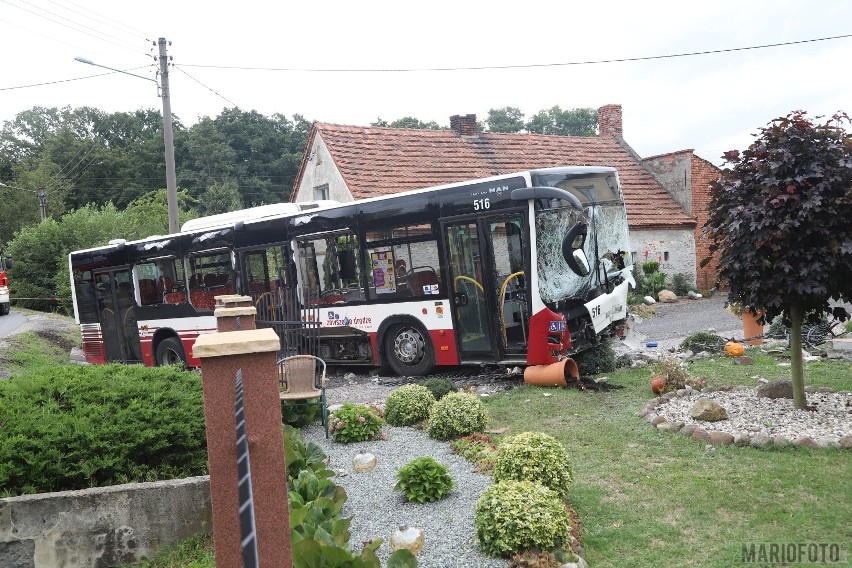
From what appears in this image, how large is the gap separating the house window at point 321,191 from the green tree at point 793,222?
17.3 metres

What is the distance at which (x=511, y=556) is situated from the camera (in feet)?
15.0

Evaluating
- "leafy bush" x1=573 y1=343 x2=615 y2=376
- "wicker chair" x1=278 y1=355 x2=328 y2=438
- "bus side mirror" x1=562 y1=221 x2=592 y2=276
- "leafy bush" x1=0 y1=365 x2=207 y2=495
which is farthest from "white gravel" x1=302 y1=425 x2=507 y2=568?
"leafy bush" x1=573 y1=343 x2=615 y2=376

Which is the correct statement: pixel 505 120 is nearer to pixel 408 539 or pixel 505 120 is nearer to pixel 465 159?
pixel 465 159

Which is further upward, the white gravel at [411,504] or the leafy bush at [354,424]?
the leafy bush at [354,424]

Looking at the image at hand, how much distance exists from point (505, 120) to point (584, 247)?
215ft

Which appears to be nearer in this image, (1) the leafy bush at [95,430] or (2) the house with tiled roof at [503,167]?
(1) the leafy bush at [95,430]

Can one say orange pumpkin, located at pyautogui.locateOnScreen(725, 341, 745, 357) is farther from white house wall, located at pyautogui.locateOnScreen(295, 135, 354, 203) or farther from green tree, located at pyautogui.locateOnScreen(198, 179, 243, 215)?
green tree, located at pyautogui.locateOnScreen(198, 179, 243, 215)

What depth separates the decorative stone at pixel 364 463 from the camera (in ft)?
22.6

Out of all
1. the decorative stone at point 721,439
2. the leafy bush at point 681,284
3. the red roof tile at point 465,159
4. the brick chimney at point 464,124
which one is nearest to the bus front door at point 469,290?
the decorative stone at point 721,439

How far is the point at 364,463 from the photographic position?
22.7 feet

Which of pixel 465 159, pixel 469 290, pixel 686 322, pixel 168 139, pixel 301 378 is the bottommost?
pixel 686 322

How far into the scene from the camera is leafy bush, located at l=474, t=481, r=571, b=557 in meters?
4.56

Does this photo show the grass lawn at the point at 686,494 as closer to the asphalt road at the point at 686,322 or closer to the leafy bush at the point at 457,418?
the leafy bush at the point at 457,418

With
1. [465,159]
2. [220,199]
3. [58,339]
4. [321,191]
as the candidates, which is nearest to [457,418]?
[321,191]
